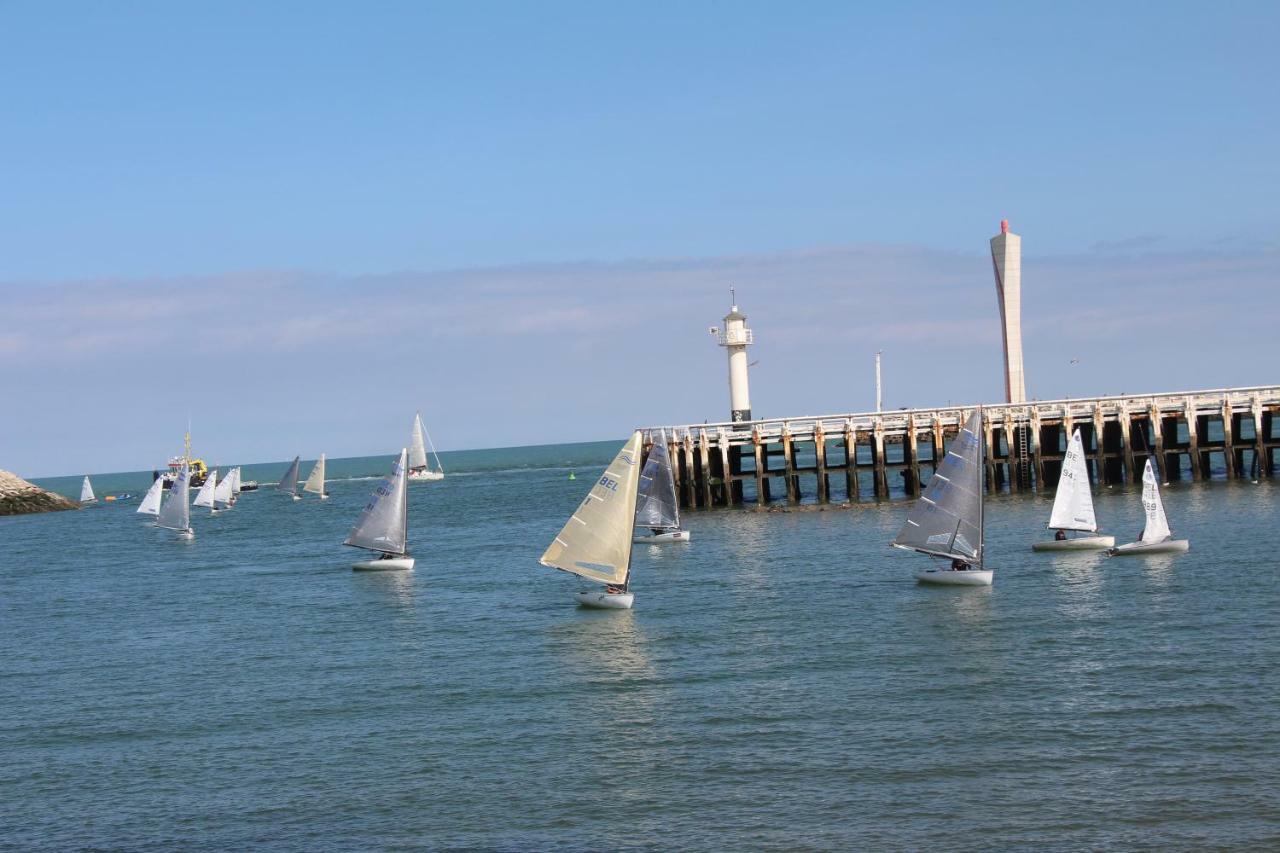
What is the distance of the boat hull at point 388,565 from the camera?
4900 centimetres

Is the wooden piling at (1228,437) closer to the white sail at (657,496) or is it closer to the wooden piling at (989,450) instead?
the wooden piling at (989,450)

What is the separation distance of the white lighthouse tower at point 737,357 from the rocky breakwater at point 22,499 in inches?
2786

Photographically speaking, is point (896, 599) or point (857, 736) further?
point (896, 599)

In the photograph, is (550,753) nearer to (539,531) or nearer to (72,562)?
(539,531)

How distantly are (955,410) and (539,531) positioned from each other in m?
21.2

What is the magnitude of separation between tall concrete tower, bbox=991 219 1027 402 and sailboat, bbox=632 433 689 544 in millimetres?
24111

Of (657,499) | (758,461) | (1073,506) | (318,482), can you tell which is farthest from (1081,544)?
(318,482)

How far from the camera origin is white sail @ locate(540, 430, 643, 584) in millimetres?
36812

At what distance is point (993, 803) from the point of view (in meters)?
18.5

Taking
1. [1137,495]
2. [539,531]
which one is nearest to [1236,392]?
[1137,495]

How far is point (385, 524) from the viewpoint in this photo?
50.2m

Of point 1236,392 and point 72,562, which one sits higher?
point 1236,392

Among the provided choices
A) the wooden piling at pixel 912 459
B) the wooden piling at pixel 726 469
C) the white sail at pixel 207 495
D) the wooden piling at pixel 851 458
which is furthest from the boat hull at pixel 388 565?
the white sail at pixel 207 495

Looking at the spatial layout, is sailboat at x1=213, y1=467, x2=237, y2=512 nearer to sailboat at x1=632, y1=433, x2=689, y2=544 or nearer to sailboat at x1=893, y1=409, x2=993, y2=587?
sailboat at x1=632, y1=433, x2=689, y2=544
